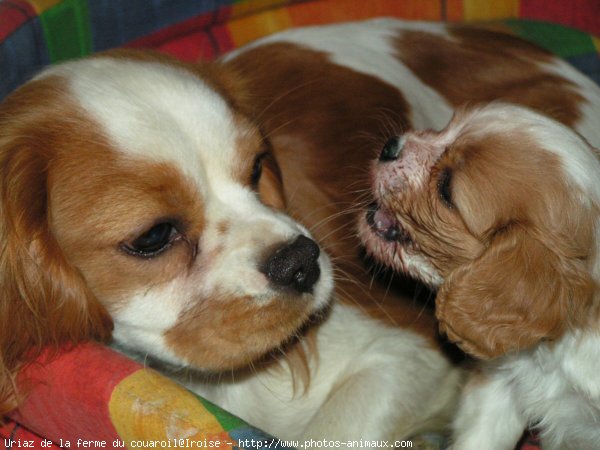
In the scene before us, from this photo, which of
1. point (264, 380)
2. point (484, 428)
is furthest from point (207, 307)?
point (484, 428)

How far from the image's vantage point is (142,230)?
2133 millimetres

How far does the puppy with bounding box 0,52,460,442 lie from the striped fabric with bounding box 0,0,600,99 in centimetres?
72

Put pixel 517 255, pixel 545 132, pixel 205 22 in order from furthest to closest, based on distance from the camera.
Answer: pixel 205 22, pixel 545 132, pixel 517 255

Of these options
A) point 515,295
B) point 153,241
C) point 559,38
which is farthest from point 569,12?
point 153,241

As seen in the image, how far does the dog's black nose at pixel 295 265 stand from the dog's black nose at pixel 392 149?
411mm

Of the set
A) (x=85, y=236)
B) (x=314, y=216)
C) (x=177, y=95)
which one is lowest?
(x=314, y=216)

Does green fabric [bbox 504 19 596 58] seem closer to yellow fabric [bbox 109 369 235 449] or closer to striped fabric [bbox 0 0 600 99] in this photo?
striped fabric [bbox 0 0 600 99]

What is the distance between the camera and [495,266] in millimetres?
2166

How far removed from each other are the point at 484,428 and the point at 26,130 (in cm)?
147

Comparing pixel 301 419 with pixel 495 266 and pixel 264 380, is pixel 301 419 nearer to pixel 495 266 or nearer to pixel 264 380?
pixel 264 380

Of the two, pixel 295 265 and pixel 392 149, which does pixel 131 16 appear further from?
pixel 295 265

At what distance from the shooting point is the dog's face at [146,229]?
7.06ft

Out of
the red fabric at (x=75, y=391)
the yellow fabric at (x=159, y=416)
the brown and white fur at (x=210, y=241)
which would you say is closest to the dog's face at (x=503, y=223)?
the brown and white fur at (x=210, y=241)

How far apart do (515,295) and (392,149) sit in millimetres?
617
